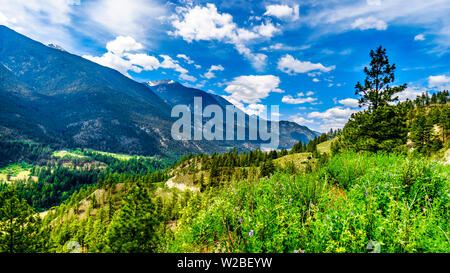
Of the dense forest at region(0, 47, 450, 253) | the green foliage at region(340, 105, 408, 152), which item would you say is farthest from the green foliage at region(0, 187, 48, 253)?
the green foliage at region(340, 105, 408, 152)

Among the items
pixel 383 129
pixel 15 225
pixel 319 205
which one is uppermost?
pixel 383 129

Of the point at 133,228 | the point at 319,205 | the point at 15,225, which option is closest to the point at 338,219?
the point at 319,205

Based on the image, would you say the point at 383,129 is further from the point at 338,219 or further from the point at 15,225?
the point at 15,225

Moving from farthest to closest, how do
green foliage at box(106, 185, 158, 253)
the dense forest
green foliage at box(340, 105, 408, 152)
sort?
green foliage at box(106, 185, 158, 253) → green foliage at box(340, 105, 408, 152) → the dense forest

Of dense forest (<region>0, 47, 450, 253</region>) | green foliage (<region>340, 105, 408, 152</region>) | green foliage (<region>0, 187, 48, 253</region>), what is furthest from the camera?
green foliage (<region>0, 187, 48, 253</region>)

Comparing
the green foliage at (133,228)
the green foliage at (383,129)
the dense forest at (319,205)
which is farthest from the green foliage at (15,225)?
the green foliage at (383,129)

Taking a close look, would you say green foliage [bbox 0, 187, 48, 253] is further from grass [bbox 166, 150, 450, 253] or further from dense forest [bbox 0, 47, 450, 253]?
grass [bbox 166, 150, 450, 253]

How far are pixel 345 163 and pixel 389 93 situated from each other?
83.4 feet

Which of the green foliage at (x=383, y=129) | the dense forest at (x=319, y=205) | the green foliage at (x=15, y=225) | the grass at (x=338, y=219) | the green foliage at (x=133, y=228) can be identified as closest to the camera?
the grass at (x=338, y=219)

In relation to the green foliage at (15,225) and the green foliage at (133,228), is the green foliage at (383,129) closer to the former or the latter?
the green foliage at (133,228)

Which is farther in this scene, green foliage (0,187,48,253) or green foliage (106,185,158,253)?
green foliage (106,185,158,253)

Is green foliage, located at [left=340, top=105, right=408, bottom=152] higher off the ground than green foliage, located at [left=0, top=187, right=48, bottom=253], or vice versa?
green foliage, located at [left=340, top=105, right=408, bottom=152]

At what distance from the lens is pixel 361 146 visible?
2186 cm
